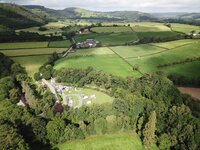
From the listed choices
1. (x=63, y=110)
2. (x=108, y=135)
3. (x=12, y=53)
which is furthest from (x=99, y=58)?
(x=108, y=135)

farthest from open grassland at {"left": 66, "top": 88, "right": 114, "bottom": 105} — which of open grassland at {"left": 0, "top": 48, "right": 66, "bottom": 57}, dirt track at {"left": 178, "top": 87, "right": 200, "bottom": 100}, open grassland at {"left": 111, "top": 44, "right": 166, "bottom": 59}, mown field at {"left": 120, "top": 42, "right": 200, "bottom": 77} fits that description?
open grassland at {"left": 0, "top": 48, "right": 66, "bottom": 57}

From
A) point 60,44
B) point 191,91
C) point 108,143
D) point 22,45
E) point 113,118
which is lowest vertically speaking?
point 108,143

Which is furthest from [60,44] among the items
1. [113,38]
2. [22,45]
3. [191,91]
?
[191,91]

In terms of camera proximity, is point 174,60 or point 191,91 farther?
point 174,60

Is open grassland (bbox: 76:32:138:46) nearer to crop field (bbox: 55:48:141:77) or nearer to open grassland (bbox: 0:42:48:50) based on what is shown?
crop field (bbox: 55:48:141:77)

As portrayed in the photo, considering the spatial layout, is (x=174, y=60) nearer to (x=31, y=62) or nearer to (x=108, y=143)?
(x=31, y=62)

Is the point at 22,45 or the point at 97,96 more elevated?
the point at 22,45

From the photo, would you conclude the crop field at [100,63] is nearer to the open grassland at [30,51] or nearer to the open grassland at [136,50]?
the open grassland at [136,50]

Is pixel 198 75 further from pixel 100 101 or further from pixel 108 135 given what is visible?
pixel 108 135
